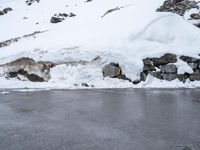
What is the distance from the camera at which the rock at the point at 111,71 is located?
1695 cm

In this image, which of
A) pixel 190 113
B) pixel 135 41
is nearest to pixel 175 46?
pixel 135 41

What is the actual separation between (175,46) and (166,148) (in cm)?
1263

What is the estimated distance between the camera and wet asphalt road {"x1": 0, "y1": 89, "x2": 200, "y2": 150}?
6543mm

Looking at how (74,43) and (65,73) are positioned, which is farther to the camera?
(74,43)

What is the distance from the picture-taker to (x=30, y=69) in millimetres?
18844

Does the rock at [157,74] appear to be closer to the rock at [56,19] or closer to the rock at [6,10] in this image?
the rock at [56,19]

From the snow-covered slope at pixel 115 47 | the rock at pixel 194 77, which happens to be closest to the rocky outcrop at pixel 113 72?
the snow-covered slope at pixel 115 47

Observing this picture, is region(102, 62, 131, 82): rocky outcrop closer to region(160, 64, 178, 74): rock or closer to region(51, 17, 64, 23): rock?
region(160, 64, 178, 74): rock

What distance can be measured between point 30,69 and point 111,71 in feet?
14.2

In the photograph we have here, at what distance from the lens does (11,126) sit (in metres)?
8.05

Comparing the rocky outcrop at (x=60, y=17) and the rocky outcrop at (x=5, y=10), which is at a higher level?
the rocky outcrop at (x=5, y=10)

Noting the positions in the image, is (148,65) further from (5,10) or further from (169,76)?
(5,10)

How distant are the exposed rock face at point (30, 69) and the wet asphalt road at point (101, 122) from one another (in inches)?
206

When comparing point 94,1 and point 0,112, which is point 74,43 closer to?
point 0,112
